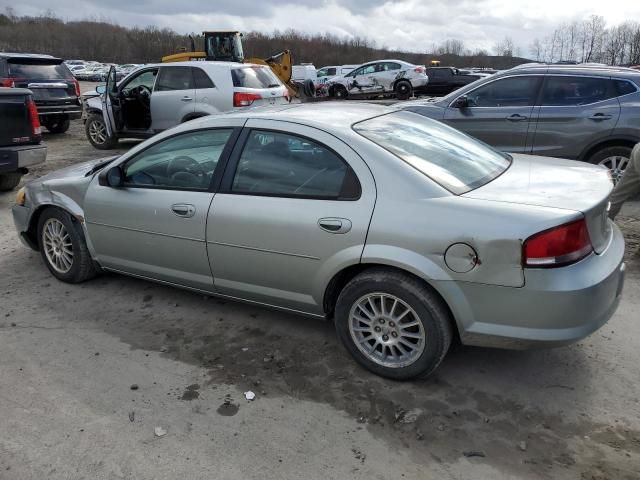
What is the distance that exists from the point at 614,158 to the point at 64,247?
651 centimetres

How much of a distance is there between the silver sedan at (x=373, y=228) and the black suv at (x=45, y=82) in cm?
988

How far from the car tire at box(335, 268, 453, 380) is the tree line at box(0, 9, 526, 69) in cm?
8332

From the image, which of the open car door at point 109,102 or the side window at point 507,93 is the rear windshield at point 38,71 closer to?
the open car door at point 109,102

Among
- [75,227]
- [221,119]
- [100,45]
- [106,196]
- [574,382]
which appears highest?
[100,45]

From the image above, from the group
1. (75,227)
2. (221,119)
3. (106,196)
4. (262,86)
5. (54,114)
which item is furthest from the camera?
(54,114)

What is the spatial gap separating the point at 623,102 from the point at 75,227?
6510 millimetres

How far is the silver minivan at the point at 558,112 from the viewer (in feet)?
22.4

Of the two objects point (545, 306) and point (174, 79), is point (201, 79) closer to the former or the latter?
point (174, 79)

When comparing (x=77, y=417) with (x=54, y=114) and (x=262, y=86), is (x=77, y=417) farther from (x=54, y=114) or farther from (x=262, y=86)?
(x=54, y=114)

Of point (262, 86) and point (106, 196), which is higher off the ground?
point (262, 86)

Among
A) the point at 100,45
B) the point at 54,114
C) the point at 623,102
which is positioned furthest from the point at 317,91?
the point at 100,45

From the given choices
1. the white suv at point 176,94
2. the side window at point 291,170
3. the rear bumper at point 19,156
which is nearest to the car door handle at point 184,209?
the side window at point 291,170

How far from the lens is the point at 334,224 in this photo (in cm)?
310

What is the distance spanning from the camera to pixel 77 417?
2.90m
